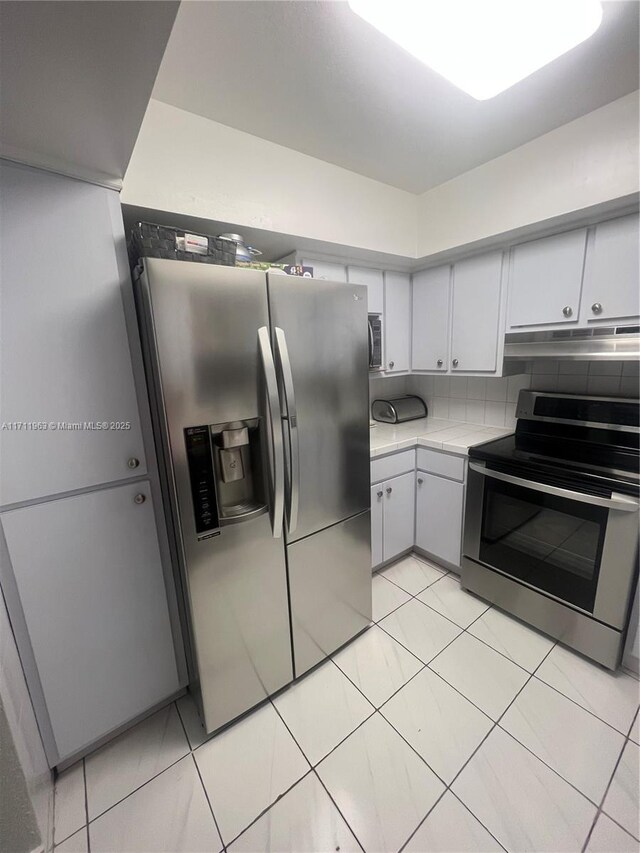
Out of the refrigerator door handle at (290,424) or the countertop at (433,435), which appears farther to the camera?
the countertop at (433,435)

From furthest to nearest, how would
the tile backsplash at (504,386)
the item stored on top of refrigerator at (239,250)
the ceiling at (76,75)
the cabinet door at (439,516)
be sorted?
1. the cabinet door at (439,516)
2. the tile backsplash at (504,386)
3. the item stored on top of refrigerator at (239,250)
4. the ceiling at (76,75)

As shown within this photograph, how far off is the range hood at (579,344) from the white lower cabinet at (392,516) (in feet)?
3.15

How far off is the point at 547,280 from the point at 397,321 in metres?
0.88

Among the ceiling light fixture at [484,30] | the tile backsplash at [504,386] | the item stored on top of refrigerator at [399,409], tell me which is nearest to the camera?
the ceiling light fixture at [484,30]

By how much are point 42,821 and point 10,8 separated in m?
1.85

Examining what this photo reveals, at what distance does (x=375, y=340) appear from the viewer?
2.14 m

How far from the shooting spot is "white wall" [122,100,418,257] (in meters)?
1.23

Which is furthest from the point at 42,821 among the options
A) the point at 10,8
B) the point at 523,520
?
the point at 523,520

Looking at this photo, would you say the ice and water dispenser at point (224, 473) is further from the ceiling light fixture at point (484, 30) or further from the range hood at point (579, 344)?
the range hood at point (579, 344)

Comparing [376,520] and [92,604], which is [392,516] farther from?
[92,604]

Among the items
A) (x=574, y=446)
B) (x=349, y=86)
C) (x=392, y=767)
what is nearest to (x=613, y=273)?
(x=574, y=446)

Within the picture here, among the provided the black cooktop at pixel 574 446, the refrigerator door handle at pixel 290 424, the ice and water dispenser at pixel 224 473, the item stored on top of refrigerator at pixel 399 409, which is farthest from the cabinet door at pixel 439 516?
the ice and water dispenser at pixel 224 473

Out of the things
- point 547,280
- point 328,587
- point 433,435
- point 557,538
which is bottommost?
point 328,587

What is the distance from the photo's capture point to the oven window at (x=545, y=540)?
148cm
